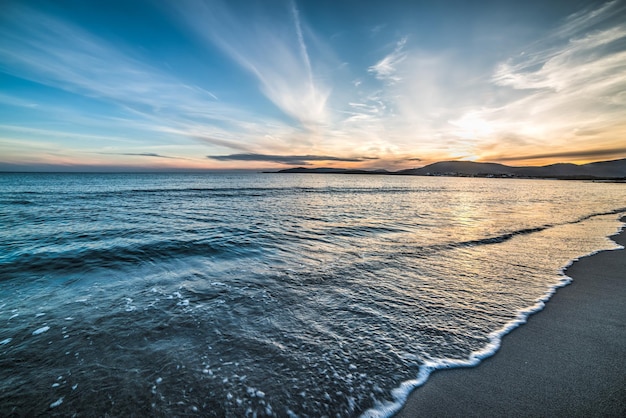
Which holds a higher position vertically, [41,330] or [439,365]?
[439,365]

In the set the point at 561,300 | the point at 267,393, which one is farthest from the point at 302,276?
the point at 561,300

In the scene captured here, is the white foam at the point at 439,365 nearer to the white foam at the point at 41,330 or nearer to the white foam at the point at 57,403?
the white foam at the point at 57,403

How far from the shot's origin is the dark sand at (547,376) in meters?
3.55

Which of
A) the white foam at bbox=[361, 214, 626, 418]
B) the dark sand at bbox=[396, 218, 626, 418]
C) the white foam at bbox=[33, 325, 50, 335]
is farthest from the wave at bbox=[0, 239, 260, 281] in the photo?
the dark sand at bbox=[396, 218, 626, 418]

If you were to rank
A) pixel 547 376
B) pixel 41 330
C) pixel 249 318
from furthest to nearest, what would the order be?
pixel 249 318 < pixel 41 330 < pixel 547 376

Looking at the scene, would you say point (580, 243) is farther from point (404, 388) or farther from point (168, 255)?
point (168, 255)

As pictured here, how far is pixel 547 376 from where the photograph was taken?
413 cm

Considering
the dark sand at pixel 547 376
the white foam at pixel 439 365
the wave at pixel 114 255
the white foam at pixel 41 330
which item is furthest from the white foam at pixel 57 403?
the wave at pixel 114 255

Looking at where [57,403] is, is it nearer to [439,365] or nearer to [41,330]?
[41,330]

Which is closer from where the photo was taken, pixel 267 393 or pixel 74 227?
pixel 267 393

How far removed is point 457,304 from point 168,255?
10567mm

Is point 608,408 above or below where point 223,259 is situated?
above

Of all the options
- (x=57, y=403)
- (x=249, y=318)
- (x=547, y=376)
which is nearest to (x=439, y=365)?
(x=547, y=376)

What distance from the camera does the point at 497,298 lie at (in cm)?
701
